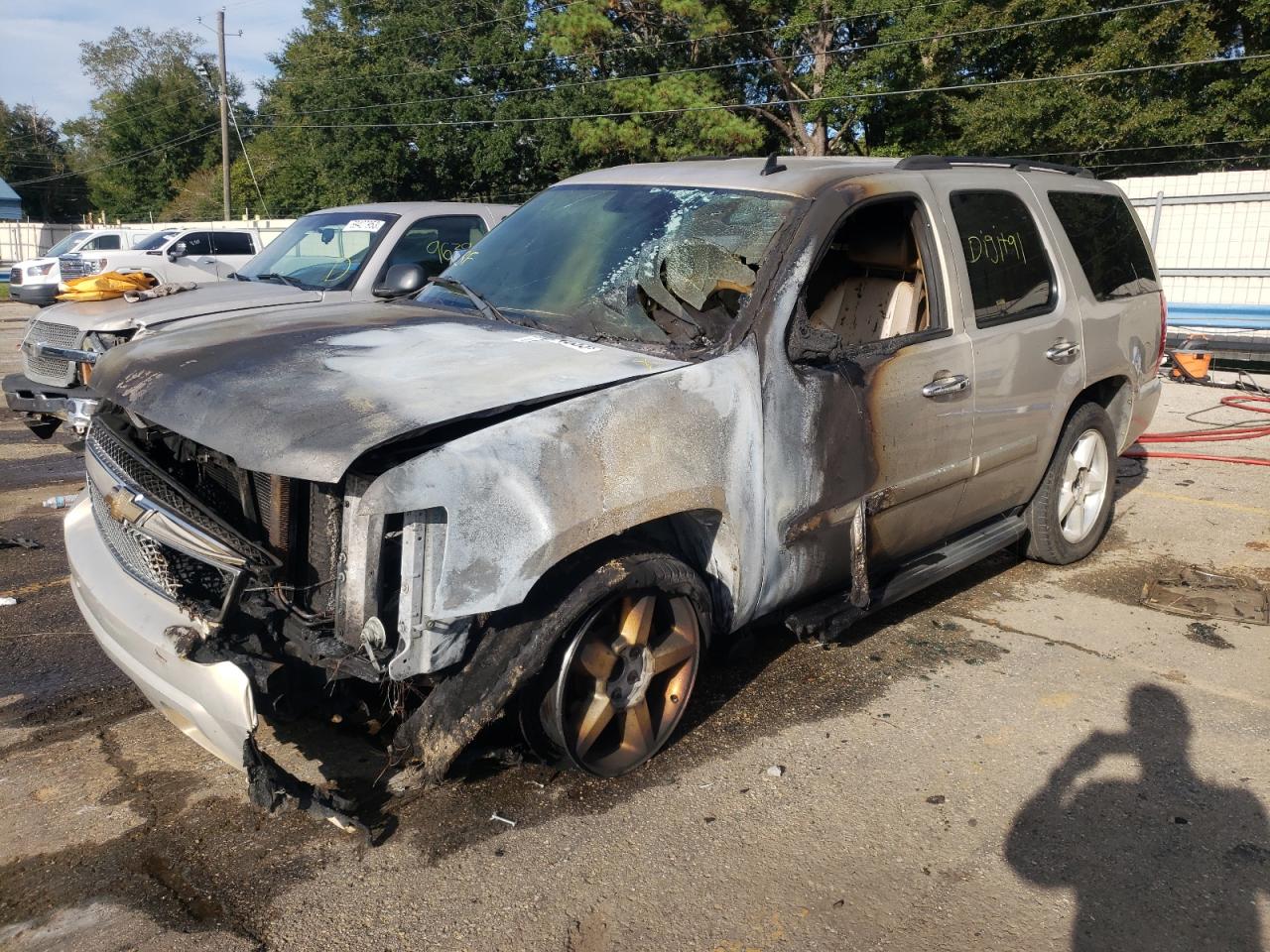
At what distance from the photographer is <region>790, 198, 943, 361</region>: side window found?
14.0ft

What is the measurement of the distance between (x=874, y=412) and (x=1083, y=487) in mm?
2417

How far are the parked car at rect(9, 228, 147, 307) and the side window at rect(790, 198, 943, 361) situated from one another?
43.5 feet

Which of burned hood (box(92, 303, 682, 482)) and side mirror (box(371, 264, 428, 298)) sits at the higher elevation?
side mirror (box(371, 264, 428, 298))

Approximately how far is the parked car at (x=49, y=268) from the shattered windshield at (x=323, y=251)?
7950mm

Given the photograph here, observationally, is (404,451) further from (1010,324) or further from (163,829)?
(1010,324)

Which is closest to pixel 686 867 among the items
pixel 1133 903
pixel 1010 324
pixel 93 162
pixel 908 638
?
pixel 1133 903

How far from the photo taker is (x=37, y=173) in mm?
78500

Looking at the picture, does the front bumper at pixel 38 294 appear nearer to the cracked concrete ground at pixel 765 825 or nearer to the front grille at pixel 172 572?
the cracked concrete ground at pixel 765 825

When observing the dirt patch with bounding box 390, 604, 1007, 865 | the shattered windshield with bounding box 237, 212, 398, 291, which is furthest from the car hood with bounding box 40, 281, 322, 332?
the dirt patch with bounding box 390, 604, 1007, 865

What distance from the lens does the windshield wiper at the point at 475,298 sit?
3.87 m

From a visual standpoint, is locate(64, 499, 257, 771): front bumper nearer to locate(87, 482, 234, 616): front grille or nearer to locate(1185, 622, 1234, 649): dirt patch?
locate(87, 482, 234, 616): front grille

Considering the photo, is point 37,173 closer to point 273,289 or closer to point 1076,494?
point 273,289

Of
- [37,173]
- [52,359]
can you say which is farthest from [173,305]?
[37,173]

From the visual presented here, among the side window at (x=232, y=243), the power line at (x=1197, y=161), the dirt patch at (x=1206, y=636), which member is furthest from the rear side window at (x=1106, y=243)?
the power line at (x=1197, y=161)
